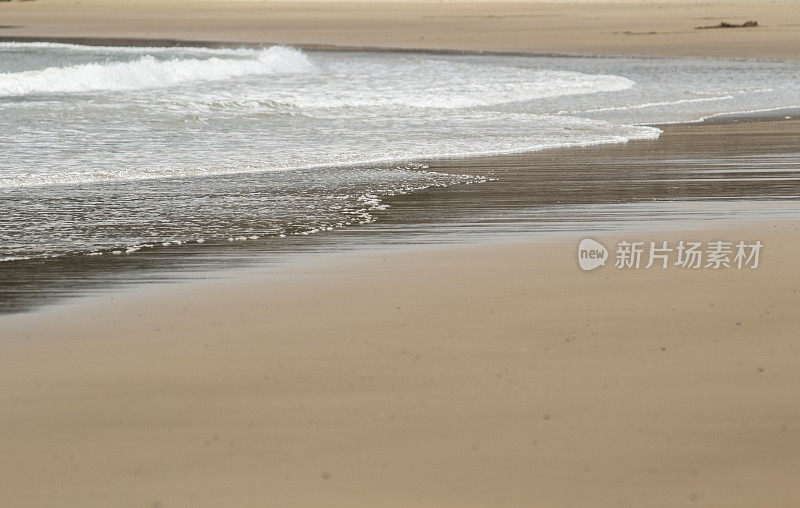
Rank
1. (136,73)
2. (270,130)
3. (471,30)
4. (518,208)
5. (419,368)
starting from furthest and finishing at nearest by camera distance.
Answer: (471,30) → (136,73) → (270,130) → (518,208) → (419,368)

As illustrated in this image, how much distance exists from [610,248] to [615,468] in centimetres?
347

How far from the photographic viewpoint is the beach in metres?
3.36

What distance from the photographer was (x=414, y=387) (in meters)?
4.16

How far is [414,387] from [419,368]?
23 cm

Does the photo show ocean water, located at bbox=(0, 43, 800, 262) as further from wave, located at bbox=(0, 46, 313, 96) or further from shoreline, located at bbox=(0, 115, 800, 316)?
shoreline, located at bbox=(0, 115, 800, 316)

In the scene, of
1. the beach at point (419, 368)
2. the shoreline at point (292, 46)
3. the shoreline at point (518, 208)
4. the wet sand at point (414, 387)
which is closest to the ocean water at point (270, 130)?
the shoreline at point (518, 208)

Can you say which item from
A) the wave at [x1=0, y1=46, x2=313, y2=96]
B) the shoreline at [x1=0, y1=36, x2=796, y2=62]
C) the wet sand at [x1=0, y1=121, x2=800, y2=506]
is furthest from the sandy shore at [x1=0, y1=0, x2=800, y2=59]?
the wet sand at [x1=0, y1=121, x2=800, y2=506]

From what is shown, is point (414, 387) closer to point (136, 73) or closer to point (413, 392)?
point (413, 392)

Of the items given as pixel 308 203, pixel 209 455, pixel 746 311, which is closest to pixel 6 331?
pixel 209 455

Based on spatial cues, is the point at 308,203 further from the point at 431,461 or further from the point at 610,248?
the point at 431,461

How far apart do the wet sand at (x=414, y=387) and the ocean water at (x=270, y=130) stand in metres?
1.85

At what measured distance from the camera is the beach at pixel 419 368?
3361 millimetres

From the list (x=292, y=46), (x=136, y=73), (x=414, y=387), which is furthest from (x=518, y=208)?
(x=292, y=46)

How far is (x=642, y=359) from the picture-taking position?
4.50 m
